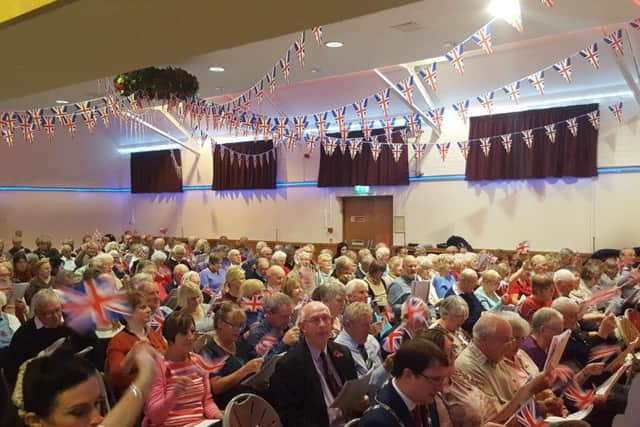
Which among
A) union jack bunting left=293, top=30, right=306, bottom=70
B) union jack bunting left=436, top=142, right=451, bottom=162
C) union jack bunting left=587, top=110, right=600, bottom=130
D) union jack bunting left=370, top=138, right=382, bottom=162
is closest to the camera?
union jack bunting left=293, top=30, right=306, bottom=70

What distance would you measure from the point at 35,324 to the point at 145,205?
14.9m

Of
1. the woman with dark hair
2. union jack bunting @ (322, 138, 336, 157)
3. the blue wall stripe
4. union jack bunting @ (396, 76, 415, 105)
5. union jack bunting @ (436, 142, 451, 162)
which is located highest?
union jack bunting @ (396, 76, 415, 105)

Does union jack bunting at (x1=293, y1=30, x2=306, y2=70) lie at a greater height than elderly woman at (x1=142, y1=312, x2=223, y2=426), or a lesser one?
greater

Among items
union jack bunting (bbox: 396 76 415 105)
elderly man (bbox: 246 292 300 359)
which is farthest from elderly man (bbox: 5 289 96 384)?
union jack bunting (bbox: 396 76 415 105)

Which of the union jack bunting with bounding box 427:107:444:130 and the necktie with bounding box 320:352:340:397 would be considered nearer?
the necktie with bounding box 320:352:340:397

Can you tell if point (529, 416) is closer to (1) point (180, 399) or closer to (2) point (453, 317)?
(2) point (453, 317)

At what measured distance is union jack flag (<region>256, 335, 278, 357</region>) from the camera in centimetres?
371

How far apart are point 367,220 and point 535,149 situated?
438 cm

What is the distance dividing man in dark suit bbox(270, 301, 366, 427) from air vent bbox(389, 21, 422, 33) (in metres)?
4.54

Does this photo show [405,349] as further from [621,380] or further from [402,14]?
[402,14]

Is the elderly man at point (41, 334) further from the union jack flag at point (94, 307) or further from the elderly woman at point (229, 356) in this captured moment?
the elderly woman at point (229, 356)

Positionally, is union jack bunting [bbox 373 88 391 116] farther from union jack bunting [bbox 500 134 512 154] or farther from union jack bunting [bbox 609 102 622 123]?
union jack bunting [bbox 609 102 622 123]

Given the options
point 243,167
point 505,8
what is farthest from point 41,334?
point 243,167

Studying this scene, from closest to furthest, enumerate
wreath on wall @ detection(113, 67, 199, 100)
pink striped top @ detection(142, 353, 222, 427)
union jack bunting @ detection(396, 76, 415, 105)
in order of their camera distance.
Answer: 1. pink striped top @ detection(142, 353, 222, 427)
2. wreath on wall @ detection(113, 67, 199, 100)
3. union jack bunting @ detection(396, 76, 415, 105)
